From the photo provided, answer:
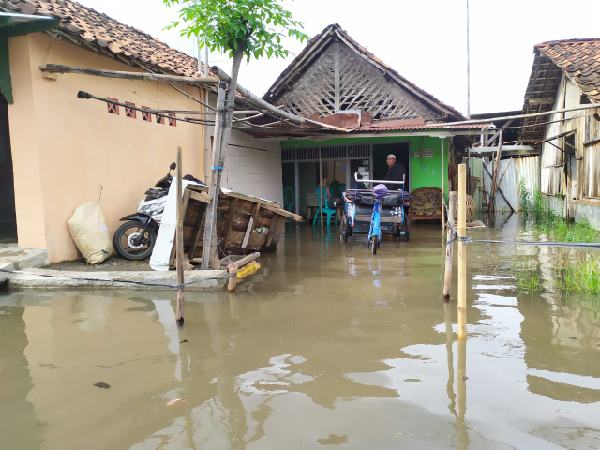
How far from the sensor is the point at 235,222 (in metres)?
7.48

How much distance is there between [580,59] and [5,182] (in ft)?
36.2

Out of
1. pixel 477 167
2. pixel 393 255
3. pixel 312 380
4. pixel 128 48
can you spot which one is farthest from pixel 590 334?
pixel 477 167

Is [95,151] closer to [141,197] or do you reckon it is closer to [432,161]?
[141,197]

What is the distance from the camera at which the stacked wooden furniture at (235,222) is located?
261 inches

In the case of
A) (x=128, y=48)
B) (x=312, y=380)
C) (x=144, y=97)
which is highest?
(x=128, y=48)

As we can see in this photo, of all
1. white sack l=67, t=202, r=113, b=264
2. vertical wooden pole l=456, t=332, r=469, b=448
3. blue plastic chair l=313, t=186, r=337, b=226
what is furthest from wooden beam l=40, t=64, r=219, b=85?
blue plastic chair l=313, t=186, r=337, b=226

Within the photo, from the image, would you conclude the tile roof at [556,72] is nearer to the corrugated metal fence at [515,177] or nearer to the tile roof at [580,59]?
the tile roof at [580,59]

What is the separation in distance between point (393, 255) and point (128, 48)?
5263 mm

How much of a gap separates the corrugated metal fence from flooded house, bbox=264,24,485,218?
15.4 ft

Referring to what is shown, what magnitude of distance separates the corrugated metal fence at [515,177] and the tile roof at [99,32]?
1239 centimetres

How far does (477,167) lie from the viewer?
70.0ft

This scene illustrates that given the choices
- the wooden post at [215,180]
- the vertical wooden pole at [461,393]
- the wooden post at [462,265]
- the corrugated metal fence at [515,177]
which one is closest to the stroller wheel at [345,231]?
the wooden post at [215,180]

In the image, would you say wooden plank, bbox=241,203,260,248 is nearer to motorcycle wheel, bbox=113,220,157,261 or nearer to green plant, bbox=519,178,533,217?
motorcycle wheel, bbox=113,220,157,261

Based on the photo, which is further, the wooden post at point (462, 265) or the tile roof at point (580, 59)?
the tile roof at point (580, 59)
